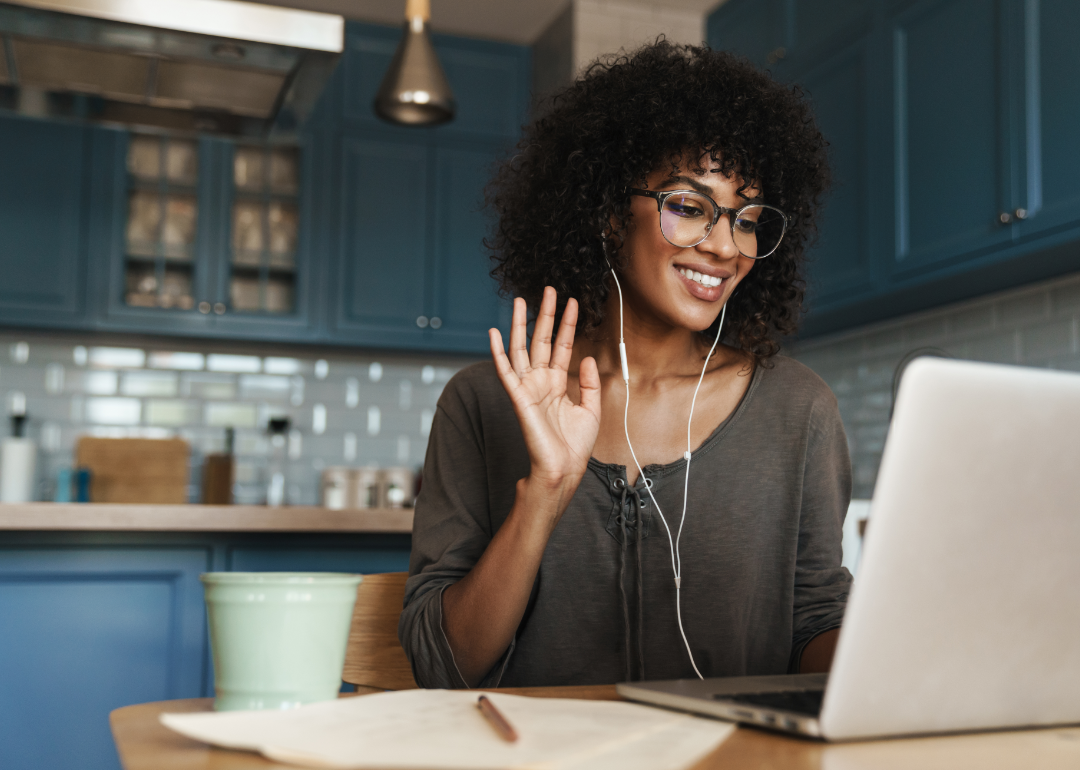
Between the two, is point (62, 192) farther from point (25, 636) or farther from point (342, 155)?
point (25, 636)

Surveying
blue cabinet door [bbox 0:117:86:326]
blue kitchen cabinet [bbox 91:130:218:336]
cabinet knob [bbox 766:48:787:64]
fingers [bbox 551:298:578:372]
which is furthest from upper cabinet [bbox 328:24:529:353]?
fingers [bbox 551:298:578:372]

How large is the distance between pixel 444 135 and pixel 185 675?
2484 millimetres

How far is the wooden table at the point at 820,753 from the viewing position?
526 millimetres

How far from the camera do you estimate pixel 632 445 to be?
129 cm

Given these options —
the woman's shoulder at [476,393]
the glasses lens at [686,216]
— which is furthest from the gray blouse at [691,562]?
the glasses lens at [686,216]

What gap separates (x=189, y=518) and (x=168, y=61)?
110cm

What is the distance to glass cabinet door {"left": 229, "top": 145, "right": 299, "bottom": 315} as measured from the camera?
3.88m

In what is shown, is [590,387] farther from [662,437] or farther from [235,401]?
[235,401]

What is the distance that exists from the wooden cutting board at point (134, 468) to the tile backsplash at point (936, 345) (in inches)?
94.2

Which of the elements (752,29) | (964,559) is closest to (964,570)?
(964,559)

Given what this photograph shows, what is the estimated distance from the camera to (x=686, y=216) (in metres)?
1.27

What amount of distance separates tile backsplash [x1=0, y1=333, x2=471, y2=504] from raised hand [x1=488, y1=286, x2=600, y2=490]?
3.26m

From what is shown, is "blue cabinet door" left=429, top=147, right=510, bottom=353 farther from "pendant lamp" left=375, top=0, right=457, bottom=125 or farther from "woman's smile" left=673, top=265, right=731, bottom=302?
"woman's smile" left=673, top=265, right=731, bottom=302

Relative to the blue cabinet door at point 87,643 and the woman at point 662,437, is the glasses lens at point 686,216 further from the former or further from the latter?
the blue cabinet door at point 87,643
